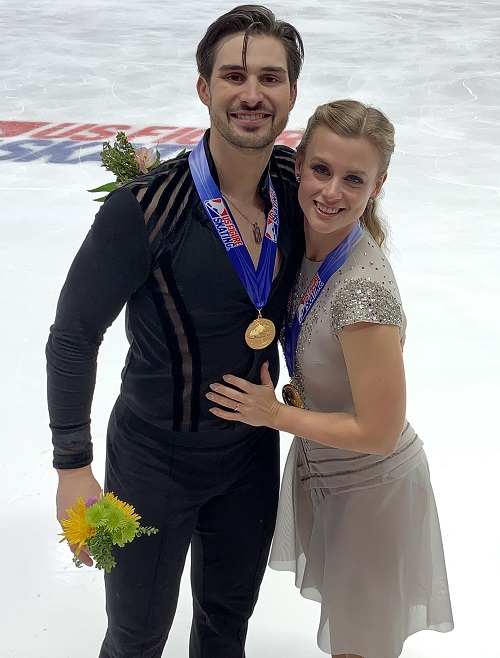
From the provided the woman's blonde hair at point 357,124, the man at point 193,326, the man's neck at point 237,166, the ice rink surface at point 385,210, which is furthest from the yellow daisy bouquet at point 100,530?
the ice rink surface at point 385,210

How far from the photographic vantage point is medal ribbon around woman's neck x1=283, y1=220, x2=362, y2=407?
64.4 inches

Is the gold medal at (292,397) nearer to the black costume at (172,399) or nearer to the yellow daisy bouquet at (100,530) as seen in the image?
the black costume at (172,399)

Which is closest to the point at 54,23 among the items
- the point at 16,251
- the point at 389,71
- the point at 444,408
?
the point at 389,71

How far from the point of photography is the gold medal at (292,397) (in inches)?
68.4

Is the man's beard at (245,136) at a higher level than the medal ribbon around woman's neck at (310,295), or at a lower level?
higher

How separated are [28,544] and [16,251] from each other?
2079 millimetres

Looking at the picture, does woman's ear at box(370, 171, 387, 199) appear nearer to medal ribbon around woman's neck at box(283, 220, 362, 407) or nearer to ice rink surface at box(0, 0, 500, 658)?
medal ribbon around woman's neck at box(283, 220, 362, 407)

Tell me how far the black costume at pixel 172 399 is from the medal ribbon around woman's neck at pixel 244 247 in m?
0.02

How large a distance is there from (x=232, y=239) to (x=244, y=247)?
3 centimetres

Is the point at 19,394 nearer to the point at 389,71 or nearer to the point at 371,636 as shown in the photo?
the point at 371,636

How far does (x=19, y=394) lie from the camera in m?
3.29

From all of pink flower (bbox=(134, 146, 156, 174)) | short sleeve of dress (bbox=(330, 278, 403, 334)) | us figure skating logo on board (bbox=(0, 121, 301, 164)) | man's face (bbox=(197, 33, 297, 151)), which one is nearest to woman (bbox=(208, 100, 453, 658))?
short sleeve of dress (bbox=(330, 278, 403, 334))

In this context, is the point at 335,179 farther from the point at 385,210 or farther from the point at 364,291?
the point at 385,210

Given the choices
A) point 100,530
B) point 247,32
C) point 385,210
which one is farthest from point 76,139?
point 100,530
